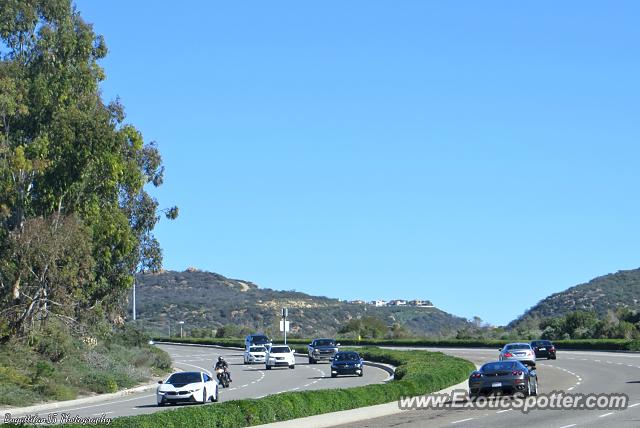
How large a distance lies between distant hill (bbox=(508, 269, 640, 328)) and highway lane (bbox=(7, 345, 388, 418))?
109m

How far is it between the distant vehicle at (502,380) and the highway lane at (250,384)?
9100 millimetres

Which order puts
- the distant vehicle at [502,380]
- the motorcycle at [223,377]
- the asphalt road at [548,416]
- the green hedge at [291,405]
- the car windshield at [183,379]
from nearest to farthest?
the green hedge at [291,405]
the asphalt road at [548,416]
the distant vehicle at [502,380]
the car windshield at [183,379]
the motorcycle at [223,377]

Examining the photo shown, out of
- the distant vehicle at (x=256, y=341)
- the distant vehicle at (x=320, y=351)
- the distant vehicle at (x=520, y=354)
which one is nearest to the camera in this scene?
the distant vehicle at (x=520, y=354)

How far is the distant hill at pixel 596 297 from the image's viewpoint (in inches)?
Result: 6865

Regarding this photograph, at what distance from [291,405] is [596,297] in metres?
162

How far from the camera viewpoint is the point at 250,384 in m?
48.7

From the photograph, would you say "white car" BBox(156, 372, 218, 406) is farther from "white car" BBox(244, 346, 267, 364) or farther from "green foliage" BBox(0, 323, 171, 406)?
"white car" BBox(244, 346, 267, 364)

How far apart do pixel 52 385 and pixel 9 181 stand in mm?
8443

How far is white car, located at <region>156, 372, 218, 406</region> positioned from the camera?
34938mm

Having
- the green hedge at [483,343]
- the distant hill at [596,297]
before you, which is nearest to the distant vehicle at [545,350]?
the green hedge at [483,343]

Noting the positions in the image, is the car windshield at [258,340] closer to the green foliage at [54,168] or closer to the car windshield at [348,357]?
the car windshield at [348,357]

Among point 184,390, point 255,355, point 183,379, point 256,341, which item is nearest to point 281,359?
point 255,355

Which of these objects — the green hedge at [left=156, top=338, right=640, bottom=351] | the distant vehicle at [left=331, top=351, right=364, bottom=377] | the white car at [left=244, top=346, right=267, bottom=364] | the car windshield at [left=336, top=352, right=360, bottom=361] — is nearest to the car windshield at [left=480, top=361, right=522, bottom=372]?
the distant vehicle at [left=331, top=351, right=364, bottom=377]

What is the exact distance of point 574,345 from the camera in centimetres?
8369
